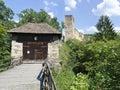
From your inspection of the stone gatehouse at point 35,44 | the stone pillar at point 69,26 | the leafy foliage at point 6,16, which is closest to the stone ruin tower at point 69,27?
the stone pillar at point 69,26

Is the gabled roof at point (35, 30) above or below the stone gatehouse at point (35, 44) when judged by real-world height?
above

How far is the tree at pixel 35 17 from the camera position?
52.6 m

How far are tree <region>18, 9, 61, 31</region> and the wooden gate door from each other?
1949 cm

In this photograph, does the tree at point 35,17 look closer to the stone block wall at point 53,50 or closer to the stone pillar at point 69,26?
the stone pillar at point 69,26

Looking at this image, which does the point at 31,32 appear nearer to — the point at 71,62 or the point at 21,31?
the point at 21,31

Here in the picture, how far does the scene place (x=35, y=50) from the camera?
33.3m

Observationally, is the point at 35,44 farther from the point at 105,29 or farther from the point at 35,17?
the point at 35,17

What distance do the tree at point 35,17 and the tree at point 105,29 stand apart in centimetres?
912

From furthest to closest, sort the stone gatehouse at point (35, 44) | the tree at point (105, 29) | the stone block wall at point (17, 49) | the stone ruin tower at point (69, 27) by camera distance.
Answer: the stone ruin tower at point (69, 27), the tree at point (105, 29), the stone gatehouse at point (35, 44), the stone block wall at point (17, 49)

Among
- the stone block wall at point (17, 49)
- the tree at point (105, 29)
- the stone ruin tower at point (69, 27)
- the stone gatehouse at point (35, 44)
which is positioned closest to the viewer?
the stone block wall at point (17, 49)

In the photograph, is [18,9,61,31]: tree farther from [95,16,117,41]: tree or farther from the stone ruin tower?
[95,16,117,41]: tree

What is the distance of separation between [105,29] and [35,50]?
1673cm

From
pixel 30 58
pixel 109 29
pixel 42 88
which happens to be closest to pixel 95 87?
pixel 42 88

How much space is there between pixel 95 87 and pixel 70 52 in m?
22.9
